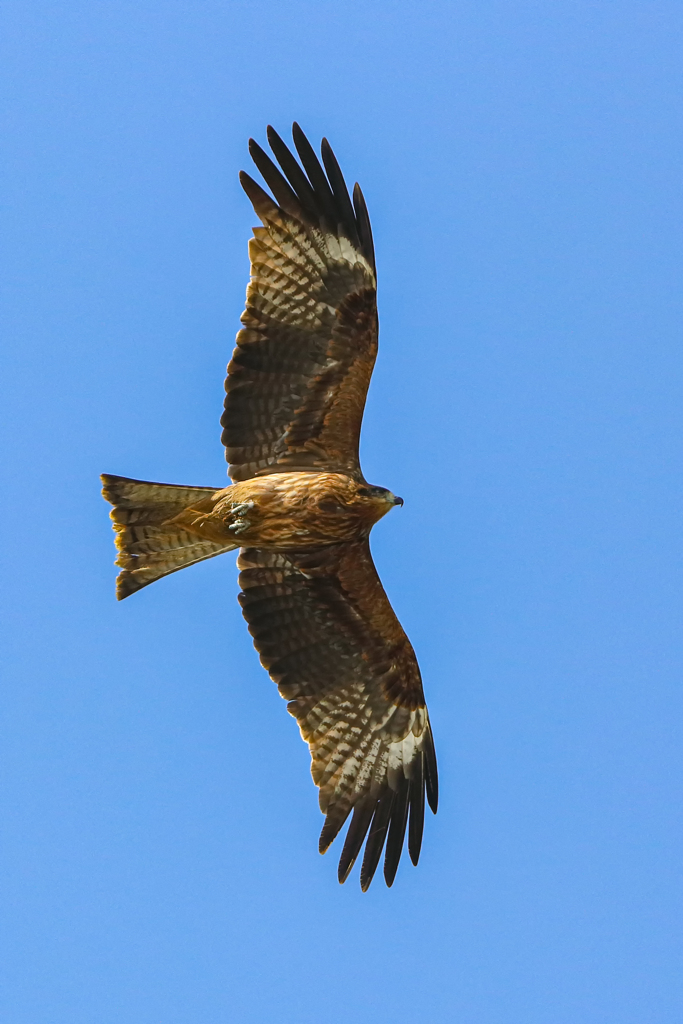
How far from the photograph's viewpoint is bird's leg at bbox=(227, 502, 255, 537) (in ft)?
33.3

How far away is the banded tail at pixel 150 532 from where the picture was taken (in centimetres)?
1026

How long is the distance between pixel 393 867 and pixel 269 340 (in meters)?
3.92

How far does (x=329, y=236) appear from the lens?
10125 millimetres

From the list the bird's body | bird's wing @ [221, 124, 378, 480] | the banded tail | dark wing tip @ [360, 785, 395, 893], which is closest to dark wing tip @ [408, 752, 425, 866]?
dark wing tip @ [360, 785, 395, 893]

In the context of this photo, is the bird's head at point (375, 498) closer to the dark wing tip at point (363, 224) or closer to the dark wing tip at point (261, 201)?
the dark wing tip at point (363, 224)

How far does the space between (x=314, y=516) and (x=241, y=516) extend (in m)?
0.51

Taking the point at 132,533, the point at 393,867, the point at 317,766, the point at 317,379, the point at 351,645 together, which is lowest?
the point at 393,867

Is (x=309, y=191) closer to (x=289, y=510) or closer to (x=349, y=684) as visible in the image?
(x=289, y=510)

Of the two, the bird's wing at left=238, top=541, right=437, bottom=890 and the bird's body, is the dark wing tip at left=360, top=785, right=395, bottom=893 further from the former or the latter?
the bird's body

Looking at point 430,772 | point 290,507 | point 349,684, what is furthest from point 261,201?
point 430,772

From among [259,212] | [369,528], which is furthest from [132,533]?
[259,212]

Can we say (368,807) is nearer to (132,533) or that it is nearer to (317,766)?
(317,766)

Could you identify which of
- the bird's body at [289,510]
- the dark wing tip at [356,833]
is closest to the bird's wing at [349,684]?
the dark wing tip at [356,833]

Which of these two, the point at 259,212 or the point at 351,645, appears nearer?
the point at 259,212
